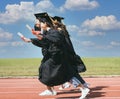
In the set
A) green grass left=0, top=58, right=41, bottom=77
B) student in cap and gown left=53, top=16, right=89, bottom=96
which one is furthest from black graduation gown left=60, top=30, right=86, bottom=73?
green grass left=0, top=58, right=41, bottom=77

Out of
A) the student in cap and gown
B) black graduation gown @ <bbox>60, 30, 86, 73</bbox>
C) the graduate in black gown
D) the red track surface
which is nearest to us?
the graduate in black gown

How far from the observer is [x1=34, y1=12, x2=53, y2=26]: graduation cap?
15055mm

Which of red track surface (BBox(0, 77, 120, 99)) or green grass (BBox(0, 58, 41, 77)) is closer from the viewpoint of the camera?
red track surface (BBox(0, 77, 120, 99))

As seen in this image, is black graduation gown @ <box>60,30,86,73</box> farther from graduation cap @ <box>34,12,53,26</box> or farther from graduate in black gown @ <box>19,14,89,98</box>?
graduation cap @ <box>34,12,53,26</box>

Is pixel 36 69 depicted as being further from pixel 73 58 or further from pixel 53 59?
pixel 53 59

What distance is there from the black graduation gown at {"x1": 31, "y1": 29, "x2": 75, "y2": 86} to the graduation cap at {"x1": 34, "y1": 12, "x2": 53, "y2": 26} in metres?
0.46

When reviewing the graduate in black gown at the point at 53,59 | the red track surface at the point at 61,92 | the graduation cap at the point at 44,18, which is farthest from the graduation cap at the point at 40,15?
the red track surface at the point at 61,92

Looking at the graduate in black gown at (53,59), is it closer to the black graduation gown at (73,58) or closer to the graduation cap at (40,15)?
the graduation cap at (40,15)

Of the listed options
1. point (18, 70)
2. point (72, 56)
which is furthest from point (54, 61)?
point (18, 70)

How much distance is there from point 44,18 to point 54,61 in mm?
1250

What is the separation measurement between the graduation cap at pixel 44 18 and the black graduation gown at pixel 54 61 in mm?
460

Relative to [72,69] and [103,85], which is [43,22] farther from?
[103,85]

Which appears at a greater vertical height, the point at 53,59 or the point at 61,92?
the point at 53,59

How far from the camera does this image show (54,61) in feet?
48.2
